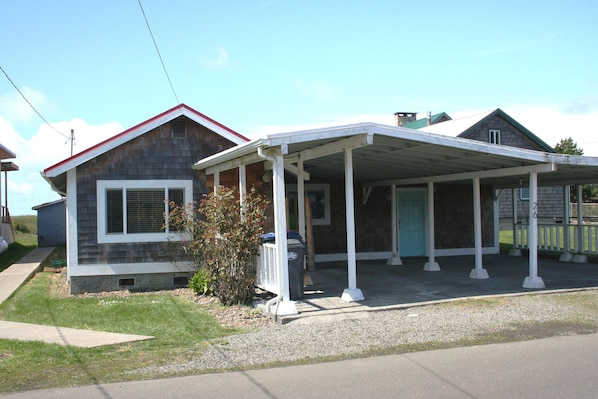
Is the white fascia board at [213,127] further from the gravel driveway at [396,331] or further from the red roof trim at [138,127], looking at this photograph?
the gravel driveway at [396,331]

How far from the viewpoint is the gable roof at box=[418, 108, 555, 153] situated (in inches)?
930

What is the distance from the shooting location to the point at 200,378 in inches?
220

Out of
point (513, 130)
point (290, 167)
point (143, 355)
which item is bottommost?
point (143, 355)

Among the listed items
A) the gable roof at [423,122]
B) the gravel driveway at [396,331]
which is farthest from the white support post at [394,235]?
the gable roof at [423,122]

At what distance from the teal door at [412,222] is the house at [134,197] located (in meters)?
6.56

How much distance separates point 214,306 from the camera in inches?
385

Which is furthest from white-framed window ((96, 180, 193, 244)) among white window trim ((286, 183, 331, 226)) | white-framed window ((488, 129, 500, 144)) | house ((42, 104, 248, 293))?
white-framed window ((488, 129, 500, 144))

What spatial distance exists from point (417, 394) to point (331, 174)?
993 centimetres

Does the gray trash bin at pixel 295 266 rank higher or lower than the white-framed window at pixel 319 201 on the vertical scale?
lower

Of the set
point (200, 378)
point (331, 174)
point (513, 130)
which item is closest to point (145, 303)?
point (200, 378)

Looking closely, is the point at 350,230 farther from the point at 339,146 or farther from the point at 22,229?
the point at 22,229

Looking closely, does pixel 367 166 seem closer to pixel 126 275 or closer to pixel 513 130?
pixel 126 275

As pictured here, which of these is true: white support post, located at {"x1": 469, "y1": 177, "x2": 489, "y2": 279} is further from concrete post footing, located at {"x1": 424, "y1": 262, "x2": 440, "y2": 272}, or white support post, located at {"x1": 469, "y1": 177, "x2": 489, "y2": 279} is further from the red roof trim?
the red roof trim

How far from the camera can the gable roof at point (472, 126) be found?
77.5 feet
